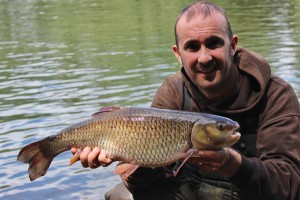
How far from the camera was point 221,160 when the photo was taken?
11.5 feet

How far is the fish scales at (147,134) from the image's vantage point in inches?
135

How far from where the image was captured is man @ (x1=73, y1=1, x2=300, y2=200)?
12.9 ft

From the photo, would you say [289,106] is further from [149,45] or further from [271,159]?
[149,45]

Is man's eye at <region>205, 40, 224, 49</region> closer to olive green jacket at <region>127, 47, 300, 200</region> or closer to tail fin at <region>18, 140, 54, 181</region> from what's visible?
olive green jacket at <region>127, 47, 300, 200</region>

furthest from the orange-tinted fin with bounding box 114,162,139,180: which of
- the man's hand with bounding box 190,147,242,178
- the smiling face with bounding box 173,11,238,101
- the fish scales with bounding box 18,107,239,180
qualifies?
the smiling face with bounding box 173,11,238,101

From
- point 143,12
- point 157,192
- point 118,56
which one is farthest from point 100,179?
point 143,12

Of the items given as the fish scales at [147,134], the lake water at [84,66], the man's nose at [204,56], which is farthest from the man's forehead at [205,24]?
the lake water at [84,66]

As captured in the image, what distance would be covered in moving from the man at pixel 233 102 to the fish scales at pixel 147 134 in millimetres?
140

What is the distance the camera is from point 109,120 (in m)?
3.85

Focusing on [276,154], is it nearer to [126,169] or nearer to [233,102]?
[233,102]

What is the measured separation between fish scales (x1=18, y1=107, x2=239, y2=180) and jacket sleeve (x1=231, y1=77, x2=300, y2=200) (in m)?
0.39

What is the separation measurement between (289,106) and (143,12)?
22667mm

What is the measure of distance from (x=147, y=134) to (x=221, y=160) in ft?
1.57

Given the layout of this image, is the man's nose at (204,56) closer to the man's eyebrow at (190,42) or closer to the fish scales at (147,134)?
the man's eyebrow at (190,42)
